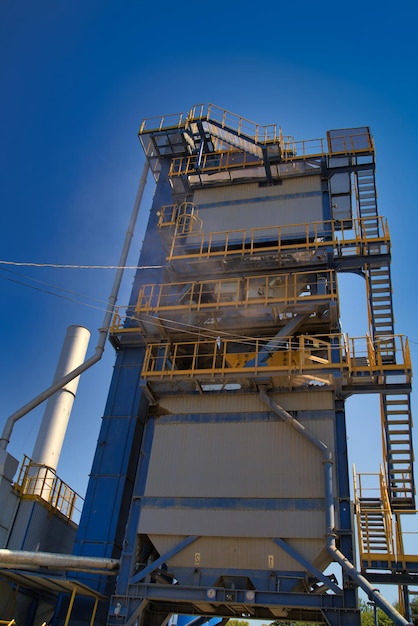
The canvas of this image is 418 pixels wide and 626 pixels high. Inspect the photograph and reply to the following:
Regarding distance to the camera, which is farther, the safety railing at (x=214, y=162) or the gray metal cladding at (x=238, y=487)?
the safety railing at (x=214, y=162)

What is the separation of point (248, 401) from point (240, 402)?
309mm

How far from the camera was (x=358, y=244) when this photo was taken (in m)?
22.9

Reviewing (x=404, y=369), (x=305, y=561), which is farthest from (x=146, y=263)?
(x=305, y=561)

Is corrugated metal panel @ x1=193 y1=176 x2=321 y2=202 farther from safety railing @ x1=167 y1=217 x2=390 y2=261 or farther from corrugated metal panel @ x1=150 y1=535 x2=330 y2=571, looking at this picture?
corrugated metal panel @ x1=150 y1=535 x2=330 y2=571

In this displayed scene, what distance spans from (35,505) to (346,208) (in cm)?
1884

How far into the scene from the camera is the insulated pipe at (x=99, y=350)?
71.9 feet

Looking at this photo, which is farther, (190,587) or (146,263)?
(146,263)

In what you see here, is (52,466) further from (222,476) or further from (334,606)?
(334,606)

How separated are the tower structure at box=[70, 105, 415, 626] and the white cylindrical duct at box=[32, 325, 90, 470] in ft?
14.2

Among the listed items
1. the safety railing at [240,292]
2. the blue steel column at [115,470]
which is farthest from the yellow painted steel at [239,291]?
the blue steel column at [115,470]

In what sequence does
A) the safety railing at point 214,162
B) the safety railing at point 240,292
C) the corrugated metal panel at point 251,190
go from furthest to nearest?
the safety railing at point 214,162 → the corrugated metal panel at point 251,190 → the safety railing at point 240,292

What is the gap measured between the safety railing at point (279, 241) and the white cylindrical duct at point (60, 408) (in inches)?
308

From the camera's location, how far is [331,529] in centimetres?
1677

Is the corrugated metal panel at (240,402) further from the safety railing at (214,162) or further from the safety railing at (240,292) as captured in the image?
the safety railing at (214,162)
